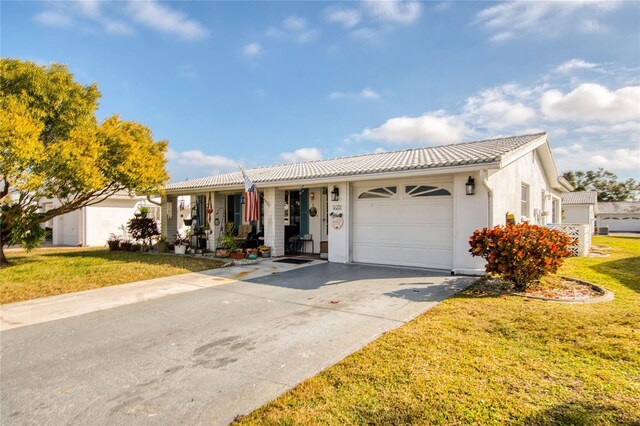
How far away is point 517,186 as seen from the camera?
1098 centimetres

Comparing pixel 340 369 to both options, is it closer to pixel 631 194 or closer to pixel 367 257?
pixel 367 257

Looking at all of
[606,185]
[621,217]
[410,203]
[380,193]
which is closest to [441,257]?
[410,203]

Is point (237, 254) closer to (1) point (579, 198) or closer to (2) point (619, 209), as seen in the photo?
(1) point (579, 198)

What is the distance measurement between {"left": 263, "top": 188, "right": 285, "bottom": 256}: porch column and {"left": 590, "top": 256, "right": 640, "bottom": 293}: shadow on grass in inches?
388

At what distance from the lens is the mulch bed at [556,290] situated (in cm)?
633

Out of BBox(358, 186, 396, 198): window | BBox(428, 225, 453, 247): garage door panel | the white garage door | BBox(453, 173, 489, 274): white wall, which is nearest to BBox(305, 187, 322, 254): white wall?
the white garage door

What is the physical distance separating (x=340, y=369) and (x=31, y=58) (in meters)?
13.8

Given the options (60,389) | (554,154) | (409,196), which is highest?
(554,154)

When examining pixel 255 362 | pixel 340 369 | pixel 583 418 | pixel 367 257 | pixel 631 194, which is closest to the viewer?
pixel 583 418

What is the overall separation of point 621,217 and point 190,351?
2134 inches

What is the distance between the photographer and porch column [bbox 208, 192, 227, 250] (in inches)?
580

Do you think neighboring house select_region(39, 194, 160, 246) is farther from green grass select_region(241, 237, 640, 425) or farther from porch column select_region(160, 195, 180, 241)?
green grass select_region(241, 237, 640, 425)

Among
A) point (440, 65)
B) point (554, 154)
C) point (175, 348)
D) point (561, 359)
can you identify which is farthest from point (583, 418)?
point (554, 154)

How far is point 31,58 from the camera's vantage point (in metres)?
11.0
